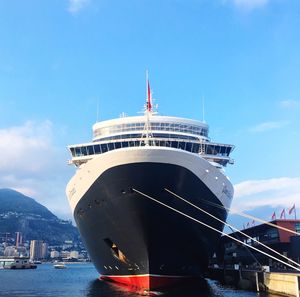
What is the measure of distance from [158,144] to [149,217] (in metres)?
7.51

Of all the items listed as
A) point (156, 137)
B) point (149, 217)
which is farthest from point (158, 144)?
point (149, 217)

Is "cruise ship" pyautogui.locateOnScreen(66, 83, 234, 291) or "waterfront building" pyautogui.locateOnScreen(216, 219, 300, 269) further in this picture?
"waterfront building" pyautogui.locateOnScreen(216, 219, 300, 269)

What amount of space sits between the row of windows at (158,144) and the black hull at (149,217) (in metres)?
4.95

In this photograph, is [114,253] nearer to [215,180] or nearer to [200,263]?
[200,263]

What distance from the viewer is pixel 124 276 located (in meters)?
28.0

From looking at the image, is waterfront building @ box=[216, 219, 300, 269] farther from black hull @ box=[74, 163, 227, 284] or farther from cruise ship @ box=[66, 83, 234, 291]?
black hull @ box=[74, 163, 227, 284]

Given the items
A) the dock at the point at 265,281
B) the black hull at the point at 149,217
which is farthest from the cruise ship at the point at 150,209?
the dock at the point at 265,281

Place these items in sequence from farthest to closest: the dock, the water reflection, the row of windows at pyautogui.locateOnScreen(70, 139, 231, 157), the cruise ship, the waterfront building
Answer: the waterfront building < the row of windows at pyautogui.locateOnScreen(70, 139, 231, 157) < the dock < the water reflection < the cruise ship

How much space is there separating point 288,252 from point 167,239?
78.9ft

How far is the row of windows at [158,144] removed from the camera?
30625 mm

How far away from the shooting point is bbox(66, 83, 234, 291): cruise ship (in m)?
24.3

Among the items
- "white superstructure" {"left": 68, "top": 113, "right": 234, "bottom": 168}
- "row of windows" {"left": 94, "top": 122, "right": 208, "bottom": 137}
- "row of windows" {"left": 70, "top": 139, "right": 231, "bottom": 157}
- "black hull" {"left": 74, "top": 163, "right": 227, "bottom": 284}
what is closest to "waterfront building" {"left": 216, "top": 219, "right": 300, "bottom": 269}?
"row of windows" {"left": 70, "top": 139, "right": 231, "bottom": 157}

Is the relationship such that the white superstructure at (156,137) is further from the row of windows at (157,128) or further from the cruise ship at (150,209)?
the cruise ship at (150,209)

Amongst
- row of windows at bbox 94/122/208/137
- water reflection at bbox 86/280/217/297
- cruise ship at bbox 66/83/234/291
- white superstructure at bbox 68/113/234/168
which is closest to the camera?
cruise ship at bbox 66/83/234/291
